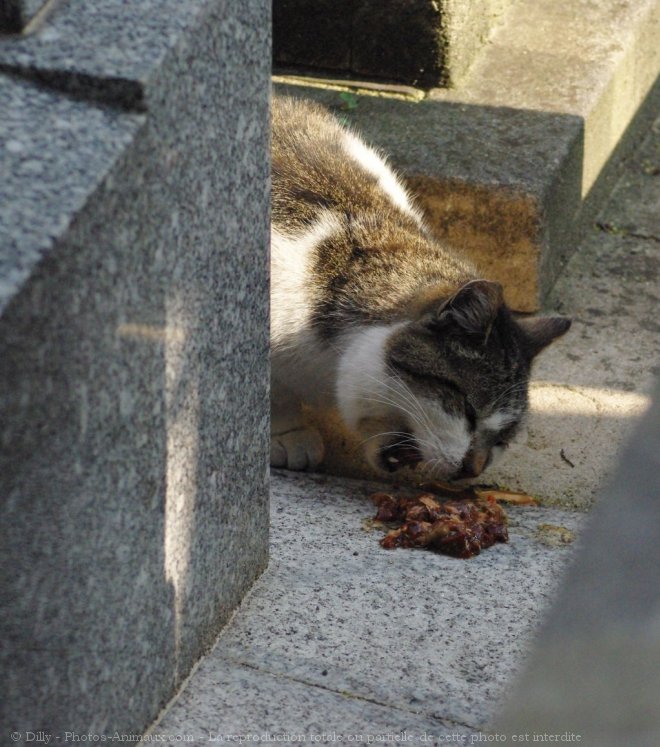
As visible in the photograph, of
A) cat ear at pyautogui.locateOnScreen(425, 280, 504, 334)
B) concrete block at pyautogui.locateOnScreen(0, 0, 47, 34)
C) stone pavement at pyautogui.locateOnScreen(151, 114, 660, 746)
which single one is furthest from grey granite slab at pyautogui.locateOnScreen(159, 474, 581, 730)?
concrete block at pyautogui.locateOnScreen(0, 0, 47, 34)

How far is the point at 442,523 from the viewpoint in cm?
317

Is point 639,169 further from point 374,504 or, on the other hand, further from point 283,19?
point 374,504

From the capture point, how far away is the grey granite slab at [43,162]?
1441mm

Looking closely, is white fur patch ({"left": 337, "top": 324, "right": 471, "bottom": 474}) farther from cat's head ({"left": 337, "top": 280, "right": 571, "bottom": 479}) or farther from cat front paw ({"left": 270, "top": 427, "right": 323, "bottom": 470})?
cat front paw ({"left": 270, "top": 427, "right": 323, "bottom": 470})

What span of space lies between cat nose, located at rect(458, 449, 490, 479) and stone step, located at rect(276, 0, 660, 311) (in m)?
1.11

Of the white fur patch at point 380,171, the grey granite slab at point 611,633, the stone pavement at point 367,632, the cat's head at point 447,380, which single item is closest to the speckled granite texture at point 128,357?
the stone pavement at point 367,632

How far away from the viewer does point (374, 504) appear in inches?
142

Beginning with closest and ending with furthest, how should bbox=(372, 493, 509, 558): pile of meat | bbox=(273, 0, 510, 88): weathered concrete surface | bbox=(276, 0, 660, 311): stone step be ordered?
bbox=(372, 493, 509, 558): pile of meat, bbox=(276, 0, 660, 311): stone step, bbox=(273, 0, 510, 88): weathered concrete surface

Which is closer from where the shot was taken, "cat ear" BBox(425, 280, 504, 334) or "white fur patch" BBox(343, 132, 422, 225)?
"cat ear" BBox(425, 280, 504, 334)

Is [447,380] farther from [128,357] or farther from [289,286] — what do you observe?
[128,357]

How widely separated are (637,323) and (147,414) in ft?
10.5

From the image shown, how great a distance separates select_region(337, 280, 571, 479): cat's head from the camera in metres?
3.54

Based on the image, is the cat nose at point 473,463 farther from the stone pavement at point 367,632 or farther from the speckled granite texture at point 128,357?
the speckled granite texture at point 128,357

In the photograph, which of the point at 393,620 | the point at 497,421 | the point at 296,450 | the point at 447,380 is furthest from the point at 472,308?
the point at 393,620
